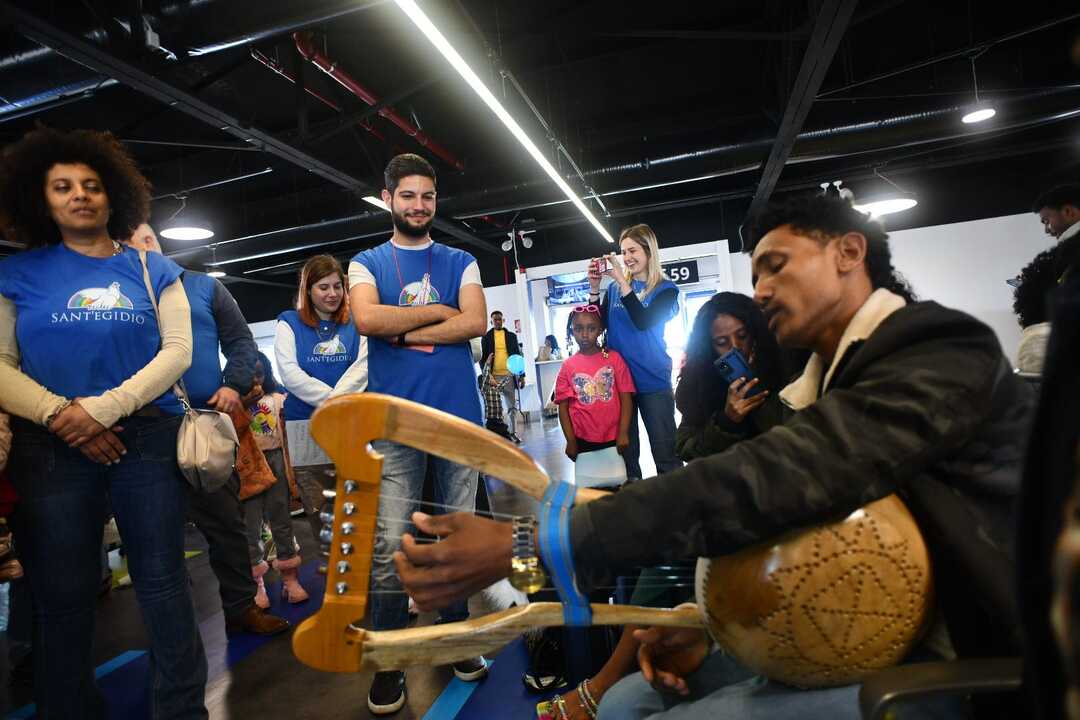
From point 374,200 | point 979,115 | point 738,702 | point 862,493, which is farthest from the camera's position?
point 374,200

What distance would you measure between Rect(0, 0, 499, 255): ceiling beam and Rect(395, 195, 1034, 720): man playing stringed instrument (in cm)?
459

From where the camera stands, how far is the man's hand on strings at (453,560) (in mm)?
750

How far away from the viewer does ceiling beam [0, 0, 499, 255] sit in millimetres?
3586

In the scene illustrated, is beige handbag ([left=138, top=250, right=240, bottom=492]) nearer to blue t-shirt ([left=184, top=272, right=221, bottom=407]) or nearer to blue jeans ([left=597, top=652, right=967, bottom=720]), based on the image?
blue t-shirt ([left=184, top=272, right=221, bottom=407])

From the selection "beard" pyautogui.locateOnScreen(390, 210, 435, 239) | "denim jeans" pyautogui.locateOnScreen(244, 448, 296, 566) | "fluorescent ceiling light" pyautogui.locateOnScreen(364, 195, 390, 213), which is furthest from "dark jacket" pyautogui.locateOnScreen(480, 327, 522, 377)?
"beard" pyautogui.locateOnScreen(390, 210, 435, 239)

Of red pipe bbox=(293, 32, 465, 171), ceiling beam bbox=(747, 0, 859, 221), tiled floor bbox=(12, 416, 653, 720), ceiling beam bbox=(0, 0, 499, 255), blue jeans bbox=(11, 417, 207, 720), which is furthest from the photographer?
red pipe bbox=(293, 32, 465, 171)

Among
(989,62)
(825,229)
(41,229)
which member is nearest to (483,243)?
(989,62)

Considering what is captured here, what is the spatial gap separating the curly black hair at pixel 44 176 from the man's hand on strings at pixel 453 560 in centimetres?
172

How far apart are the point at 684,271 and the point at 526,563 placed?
A: 37.1 feet

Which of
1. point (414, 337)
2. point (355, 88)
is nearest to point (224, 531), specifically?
point (414, 337)

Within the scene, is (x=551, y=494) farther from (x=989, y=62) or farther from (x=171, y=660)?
(x=989, y=62)

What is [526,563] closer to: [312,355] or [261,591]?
[312,355]

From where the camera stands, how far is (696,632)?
107cm

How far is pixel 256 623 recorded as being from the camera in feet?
8.91
